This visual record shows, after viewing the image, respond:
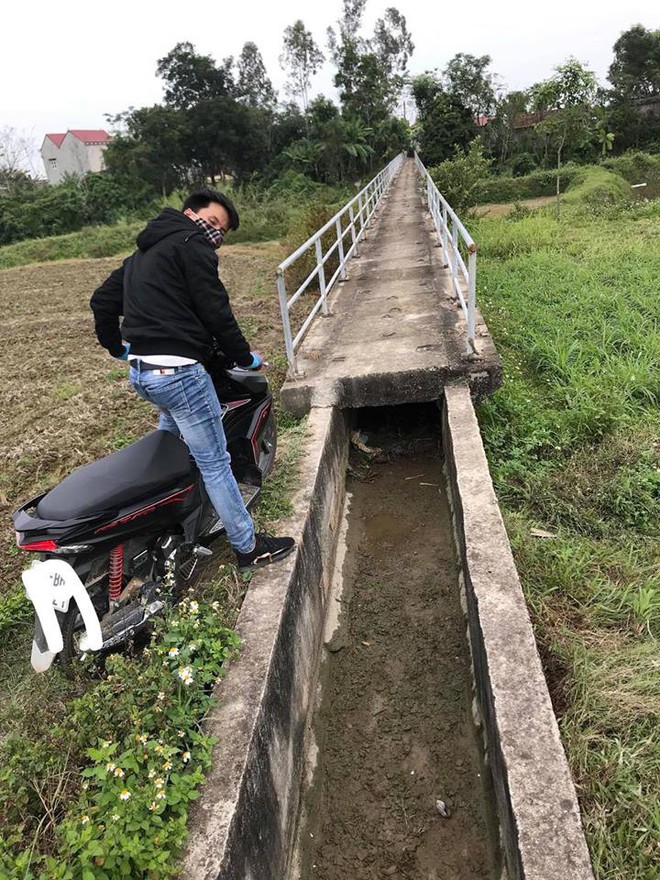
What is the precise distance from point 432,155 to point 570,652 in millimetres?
35304

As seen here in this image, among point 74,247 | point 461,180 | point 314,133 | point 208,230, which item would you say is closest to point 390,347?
point 208,230

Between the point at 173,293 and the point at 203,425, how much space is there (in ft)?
1.84

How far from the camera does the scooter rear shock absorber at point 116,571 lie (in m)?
2.29

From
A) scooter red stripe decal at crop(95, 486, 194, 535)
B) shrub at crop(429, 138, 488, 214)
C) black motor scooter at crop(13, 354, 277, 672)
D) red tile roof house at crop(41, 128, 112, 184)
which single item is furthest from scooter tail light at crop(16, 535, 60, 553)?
red tile roof house at crop(41, 128, 112, 184)

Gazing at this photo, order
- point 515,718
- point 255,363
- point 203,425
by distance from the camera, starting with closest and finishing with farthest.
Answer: point 515,718 < point 203,425 < point 255,363

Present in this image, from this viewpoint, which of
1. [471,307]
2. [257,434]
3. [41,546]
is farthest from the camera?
[471,307]

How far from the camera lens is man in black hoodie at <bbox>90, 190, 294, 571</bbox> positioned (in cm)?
229

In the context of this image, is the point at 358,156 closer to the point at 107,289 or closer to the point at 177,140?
the point at 177,140

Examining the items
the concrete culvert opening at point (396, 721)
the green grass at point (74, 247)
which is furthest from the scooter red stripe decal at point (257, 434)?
the green grass at point (74, 247)

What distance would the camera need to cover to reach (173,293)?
231 cm

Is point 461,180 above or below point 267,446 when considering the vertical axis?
above

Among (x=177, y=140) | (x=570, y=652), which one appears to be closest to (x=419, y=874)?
(x=570, y=652)

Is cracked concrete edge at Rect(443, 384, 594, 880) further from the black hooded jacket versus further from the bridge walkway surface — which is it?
the black hooded jacket

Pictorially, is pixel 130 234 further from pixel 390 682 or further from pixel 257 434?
pixel 390 682
